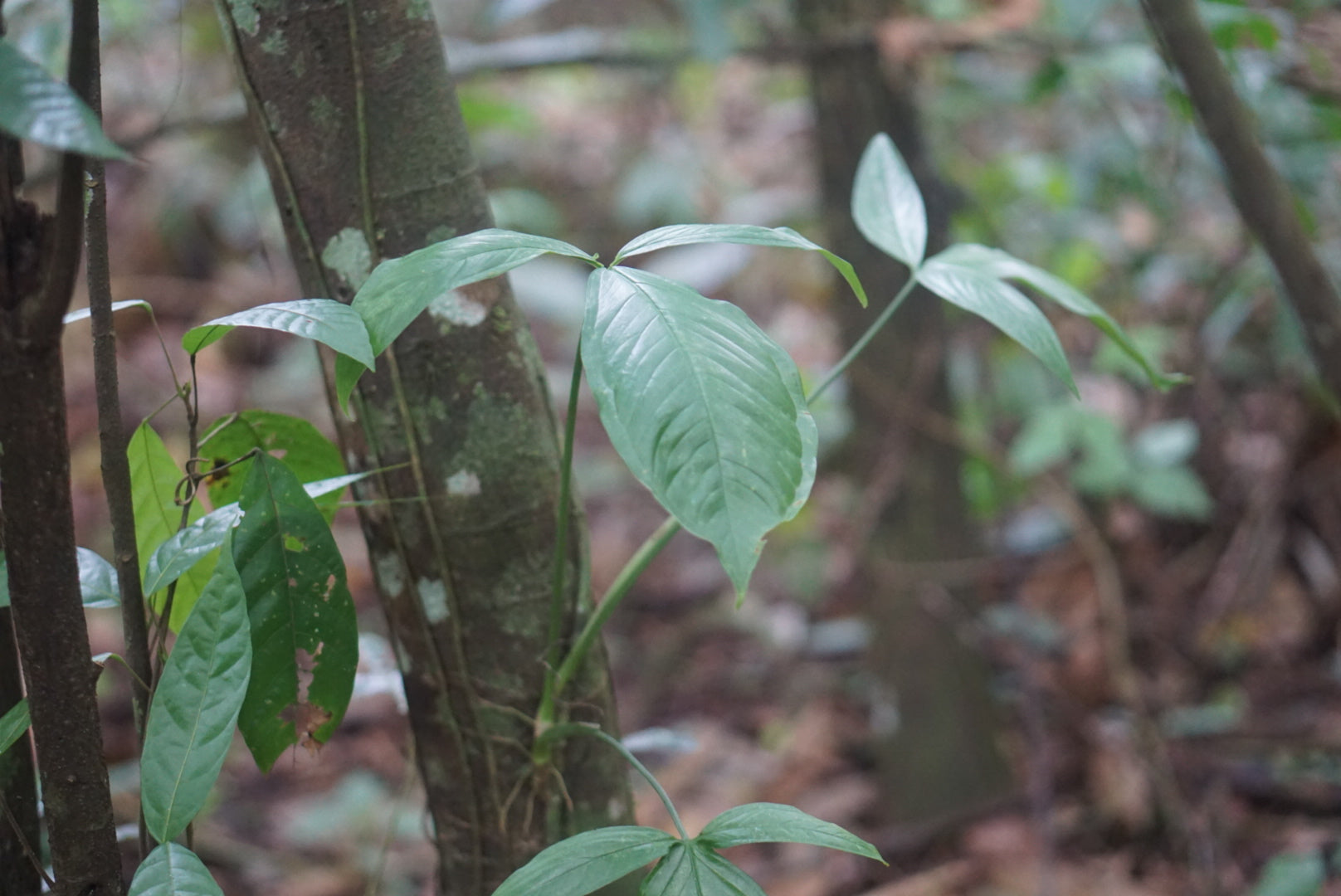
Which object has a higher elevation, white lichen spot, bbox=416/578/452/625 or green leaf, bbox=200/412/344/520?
green leaf, bbox=200/412/344/520

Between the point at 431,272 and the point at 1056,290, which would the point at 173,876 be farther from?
the point at 1056,290

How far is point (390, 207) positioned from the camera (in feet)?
2.54

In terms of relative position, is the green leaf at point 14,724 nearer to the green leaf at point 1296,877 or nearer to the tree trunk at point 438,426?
the tree trunk at point 438,426

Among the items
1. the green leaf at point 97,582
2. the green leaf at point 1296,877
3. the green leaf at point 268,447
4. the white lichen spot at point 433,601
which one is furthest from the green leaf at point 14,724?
the green leaf at point 1296,877

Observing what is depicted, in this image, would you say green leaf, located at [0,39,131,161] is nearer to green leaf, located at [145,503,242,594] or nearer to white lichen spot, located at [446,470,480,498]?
green leaf, located at [145,503,242,594]

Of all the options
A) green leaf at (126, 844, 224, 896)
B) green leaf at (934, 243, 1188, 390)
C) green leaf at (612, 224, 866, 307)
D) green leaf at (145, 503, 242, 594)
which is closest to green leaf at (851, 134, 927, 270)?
green leaf at (934, 243, 1188, 390)

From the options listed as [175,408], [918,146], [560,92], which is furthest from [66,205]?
[560,92]

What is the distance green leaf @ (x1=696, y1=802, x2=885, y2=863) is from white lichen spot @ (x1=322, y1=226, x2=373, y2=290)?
49cm

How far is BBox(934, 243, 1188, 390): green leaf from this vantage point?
2.63ft

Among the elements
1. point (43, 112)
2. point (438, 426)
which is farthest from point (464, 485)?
point (43, 112)

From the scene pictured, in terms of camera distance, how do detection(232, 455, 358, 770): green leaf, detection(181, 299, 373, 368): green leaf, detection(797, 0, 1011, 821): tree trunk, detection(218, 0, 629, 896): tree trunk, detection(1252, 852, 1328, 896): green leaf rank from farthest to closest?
detection(797, 0, 1011, 821): tree trunk → detection(1252, 852, 1328, 896): green leaf → detection(218, 0, 629, 896): tree trunk → detection(232, 455, 358, 770): green leaf → detection(181, 299, 373, 368): green leaf

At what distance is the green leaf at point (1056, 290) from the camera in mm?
802

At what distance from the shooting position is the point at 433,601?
0.82m

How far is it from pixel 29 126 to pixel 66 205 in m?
0.06
